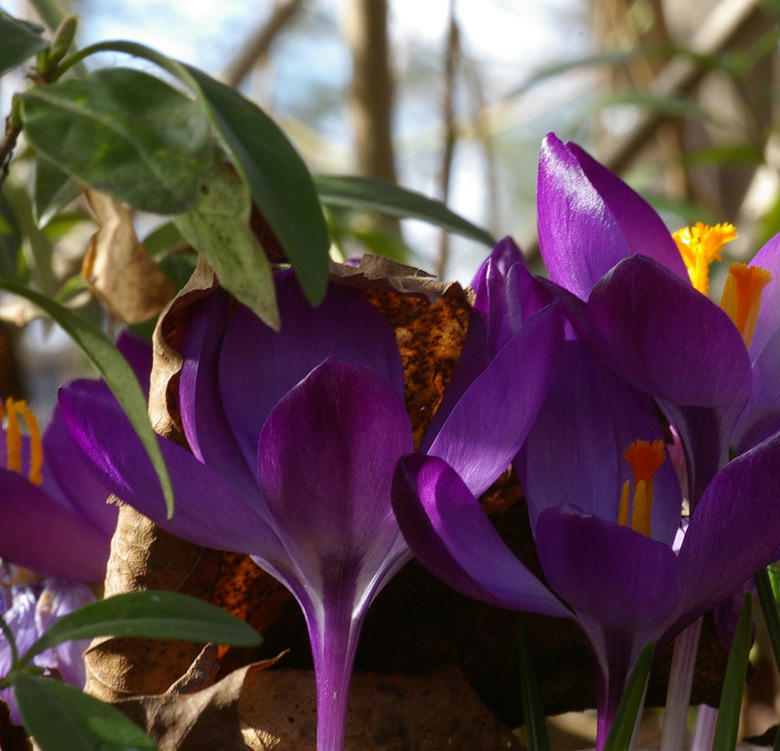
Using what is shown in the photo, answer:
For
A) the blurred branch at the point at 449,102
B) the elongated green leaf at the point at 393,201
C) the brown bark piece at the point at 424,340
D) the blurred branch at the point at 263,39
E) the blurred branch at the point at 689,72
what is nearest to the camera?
the brown bark piece at the point at 424,340

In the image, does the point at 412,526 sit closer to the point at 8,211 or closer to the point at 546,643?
the point at 546,643

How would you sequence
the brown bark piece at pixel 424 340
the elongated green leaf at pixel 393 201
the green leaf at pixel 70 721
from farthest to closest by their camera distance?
1. the elongated green leaf at pixel 393 201
2. the brown bark piece at pixel 424 340
3. the green leaf at pixel 70 721

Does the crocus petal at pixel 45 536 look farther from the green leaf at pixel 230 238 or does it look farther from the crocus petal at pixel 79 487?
the green leaf at pixel 230 238

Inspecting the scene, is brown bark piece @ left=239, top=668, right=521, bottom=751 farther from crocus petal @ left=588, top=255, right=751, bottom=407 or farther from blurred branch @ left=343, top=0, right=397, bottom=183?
blurred branch @ left=343, top=0, right=397, bottom=183

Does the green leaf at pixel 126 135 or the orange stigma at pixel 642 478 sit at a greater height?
the green leaf at pixel 126 135

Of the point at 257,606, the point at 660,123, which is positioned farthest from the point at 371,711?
the point at 660,123

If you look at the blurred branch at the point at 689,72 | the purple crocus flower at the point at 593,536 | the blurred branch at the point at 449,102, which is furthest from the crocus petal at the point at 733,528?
the blurred branch at the point at 689,72

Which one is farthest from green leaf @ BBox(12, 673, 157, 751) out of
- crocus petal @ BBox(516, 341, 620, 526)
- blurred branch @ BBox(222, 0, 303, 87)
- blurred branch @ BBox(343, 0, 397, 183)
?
blurred branch @ BBox(222, 0, 303, 87)
